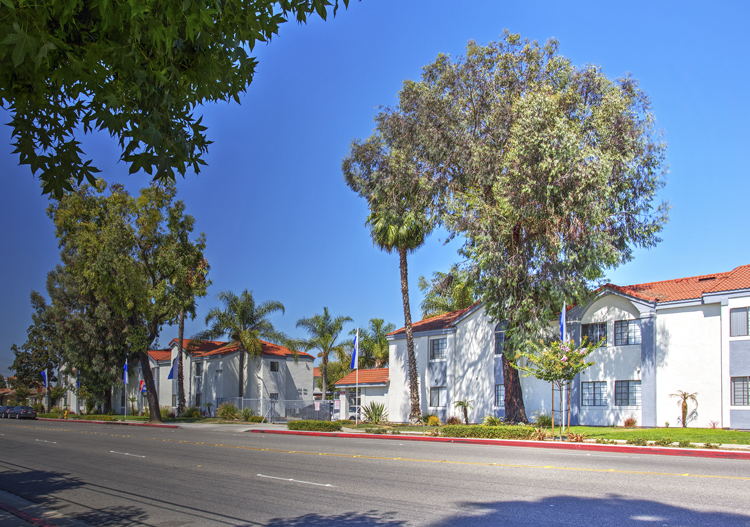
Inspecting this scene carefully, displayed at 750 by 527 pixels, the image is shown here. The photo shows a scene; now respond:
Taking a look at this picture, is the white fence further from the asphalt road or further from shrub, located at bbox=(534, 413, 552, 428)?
the asphalt road

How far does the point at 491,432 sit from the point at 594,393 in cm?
1000

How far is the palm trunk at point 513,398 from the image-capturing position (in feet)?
102

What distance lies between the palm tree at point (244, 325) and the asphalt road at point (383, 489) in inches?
1352

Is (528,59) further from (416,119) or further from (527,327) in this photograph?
(527,327)

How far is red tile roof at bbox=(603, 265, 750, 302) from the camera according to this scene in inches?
1149

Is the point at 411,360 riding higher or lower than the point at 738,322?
lower

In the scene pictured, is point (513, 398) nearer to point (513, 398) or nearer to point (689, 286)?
point (513, 398)

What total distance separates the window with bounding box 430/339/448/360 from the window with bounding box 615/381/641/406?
11670 mm

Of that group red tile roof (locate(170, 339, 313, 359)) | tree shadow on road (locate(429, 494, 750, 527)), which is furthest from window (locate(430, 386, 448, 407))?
tree shadow on road (locate(429, 494, 750, 527))

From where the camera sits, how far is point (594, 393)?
32938mm

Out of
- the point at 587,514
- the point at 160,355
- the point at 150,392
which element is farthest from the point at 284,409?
the point at 587,514

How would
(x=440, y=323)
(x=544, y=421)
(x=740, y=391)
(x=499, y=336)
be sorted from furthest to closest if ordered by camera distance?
(x=440, y=323) < (x=499, y=336) < (x=544, y=421) < (x=740, y=391)

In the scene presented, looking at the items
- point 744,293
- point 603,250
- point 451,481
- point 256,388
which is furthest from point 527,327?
point 256,388

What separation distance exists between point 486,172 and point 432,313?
36405mm
